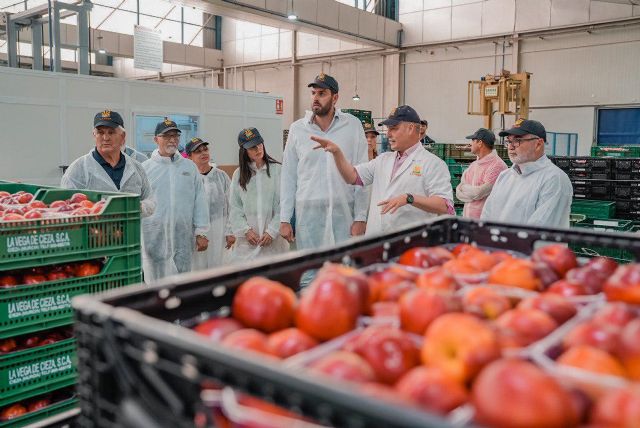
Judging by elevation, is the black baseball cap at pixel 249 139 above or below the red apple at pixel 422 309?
above

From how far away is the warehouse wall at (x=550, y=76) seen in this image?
1266cm

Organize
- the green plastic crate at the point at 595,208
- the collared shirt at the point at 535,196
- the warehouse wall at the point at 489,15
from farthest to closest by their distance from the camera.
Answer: the warehouse wall at the point at 489,15 → the green plastic crate at the point at 595,208 → the collared shirt at the point at 535,196

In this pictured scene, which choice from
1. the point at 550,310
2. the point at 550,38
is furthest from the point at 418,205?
the point at 550,38

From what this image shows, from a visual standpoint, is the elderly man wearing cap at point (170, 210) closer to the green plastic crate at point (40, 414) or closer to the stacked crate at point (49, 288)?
the stacked crate at point (49, 288)

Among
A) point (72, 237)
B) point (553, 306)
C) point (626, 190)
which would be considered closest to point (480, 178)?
point (626, 190)

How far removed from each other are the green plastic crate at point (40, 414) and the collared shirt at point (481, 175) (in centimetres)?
418

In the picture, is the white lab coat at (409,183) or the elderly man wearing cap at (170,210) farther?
the elderly man wearing cap at (170,210)

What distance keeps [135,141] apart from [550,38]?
10081 mm

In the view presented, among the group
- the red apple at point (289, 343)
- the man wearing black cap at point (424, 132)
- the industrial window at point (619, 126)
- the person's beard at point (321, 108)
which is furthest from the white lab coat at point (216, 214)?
the industrial window at point (619, 126)

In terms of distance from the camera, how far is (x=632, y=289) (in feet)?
4.19

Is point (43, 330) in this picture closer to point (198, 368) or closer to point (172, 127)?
point (198, 368)

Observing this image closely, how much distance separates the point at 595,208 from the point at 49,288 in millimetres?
5754

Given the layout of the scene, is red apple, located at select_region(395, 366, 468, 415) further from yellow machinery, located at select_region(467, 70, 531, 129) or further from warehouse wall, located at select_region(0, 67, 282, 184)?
yellow machinery, located at select_region(467, 70, 531, 129)

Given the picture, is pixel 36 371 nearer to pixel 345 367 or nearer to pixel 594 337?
pixel 345 367
